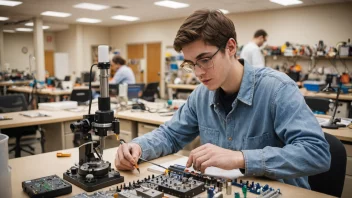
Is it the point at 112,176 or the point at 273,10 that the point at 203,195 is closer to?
the point at 112,176

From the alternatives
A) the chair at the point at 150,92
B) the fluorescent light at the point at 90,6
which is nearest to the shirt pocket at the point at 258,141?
the chair at the point at 150,92

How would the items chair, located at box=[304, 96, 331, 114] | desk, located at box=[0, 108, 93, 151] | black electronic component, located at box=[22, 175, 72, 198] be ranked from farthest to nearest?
chair, located at box=[304, 96, 331, 114] < desk, located at box=[0, 108, 93, 151] < black electronic component, located at box=[22, 175, 72, 198]

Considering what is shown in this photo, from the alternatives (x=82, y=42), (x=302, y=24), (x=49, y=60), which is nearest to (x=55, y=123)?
(x=302, y=24)

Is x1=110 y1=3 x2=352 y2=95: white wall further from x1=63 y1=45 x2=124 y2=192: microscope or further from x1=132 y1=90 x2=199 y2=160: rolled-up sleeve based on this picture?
x1=63 y1=45 x2=124 y2=192: microscope

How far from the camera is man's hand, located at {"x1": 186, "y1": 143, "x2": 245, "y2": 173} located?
1.04 metres

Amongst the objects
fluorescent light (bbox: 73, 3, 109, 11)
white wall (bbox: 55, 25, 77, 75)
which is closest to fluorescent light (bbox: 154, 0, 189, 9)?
fluorescent light (bbox: 73, 3, 109, 11)

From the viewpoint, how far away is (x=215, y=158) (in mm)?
1043

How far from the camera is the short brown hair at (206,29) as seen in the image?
1210 millimetres

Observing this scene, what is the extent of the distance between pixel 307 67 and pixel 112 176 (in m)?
6.97

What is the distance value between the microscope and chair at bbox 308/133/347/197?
35.9 inches

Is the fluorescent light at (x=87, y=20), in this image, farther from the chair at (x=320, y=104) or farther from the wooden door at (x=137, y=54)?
the chair at (x=320, y=104)

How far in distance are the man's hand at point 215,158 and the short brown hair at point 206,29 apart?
1.46ft

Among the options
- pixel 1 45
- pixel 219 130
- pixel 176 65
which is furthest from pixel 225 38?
pixel 1 45

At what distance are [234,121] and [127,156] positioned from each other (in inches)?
19.8
